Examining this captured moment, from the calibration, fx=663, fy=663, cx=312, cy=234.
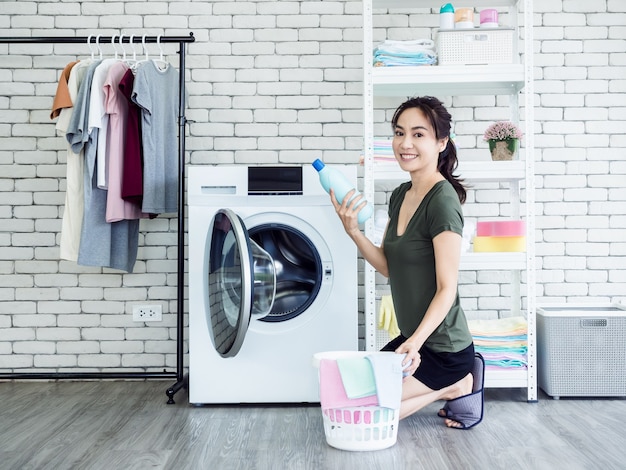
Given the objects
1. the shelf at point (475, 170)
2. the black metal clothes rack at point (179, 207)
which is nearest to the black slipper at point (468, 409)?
the shelf at point (475, 170)

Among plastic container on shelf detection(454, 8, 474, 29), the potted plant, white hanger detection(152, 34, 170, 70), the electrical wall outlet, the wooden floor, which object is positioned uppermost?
plastic container on shelf detection(454, 8, 474, 29)

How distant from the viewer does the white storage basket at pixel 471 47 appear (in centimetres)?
284

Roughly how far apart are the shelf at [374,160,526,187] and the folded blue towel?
97cm

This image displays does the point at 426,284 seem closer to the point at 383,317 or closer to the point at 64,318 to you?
the point at 383,317

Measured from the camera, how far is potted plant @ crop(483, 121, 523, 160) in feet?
9.45

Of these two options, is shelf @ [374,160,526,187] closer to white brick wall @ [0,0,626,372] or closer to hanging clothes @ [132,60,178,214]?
white brick wall @ [0,0,626,372]

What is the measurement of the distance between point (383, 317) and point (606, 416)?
3.14 feet

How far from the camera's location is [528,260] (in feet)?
9.31

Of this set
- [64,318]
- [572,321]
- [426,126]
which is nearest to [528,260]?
[572,321]

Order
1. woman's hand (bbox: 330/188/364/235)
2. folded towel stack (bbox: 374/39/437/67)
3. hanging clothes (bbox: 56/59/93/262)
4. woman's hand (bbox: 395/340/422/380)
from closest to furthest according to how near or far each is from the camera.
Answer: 1. woman's hand (bbox: 395/340/422/380)
2. woman's hand (bbox: 330/188/364/235)
3. folded towel stack (bbox: 374/39/437/67)
4. hanging clothes (bbox: 56/59/93/262)

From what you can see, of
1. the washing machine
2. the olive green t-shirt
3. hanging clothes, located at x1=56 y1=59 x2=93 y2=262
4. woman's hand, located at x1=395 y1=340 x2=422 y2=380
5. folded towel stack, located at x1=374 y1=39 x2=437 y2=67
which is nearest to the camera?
woman's hand, located at x1=395 y1=340 x2=422 y2=380

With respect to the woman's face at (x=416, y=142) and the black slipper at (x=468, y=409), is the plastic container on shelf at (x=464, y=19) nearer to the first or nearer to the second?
the woman's face at (x=416, y=142)

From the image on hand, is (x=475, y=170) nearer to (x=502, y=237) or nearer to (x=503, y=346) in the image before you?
(x=502, y=237)

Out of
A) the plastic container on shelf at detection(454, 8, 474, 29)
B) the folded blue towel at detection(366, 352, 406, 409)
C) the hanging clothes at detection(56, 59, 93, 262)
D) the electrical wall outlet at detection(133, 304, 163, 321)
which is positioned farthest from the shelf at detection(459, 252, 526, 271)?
the hanging clothes at detection(56, 59, 93, 262)
